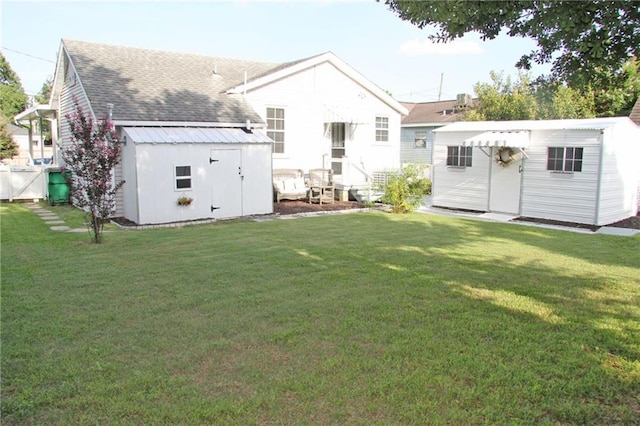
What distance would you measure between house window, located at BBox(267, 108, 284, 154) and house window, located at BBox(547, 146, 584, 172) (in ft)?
29.2

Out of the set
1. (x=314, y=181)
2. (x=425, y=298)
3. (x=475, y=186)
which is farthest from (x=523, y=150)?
(x=425, y=298)

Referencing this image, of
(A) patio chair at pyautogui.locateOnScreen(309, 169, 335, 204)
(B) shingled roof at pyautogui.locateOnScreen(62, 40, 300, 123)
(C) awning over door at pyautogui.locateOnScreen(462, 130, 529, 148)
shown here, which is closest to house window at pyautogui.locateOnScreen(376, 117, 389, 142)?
(A) patio chair at pyautogui.locateOnScreen(309, 169, 335, 204)

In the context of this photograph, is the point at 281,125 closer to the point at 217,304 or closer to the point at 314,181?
the point at 314,181

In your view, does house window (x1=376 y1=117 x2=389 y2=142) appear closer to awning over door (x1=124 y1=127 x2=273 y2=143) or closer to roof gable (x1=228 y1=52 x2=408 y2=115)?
roof gable (x1=228 y1=52 x2=408 y2=115)

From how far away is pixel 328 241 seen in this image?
10297 mm

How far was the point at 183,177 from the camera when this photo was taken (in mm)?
13227

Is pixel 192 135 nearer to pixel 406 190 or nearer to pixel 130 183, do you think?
pixel 130 183

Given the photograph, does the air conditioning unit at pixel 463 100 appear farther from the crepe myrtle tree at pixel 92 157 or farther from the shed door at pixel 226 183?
the crepe myrtle tree at pixel 92 157

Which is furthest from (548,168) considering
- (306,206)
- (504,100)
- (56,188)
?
(56,188)

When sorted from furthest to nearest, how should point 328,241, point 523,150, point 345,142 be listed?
point 345,142, point 523,150, point 328,241

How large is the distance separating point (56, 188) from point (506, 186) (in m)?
14.3

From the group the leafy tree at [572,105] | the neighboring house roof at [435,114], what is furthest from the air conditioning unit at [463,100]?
the leafy tree at [572,105]

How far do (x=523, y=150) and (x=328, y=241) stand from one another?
7.61m

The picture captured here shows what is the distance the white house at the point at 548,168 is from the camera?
13.4 meters
